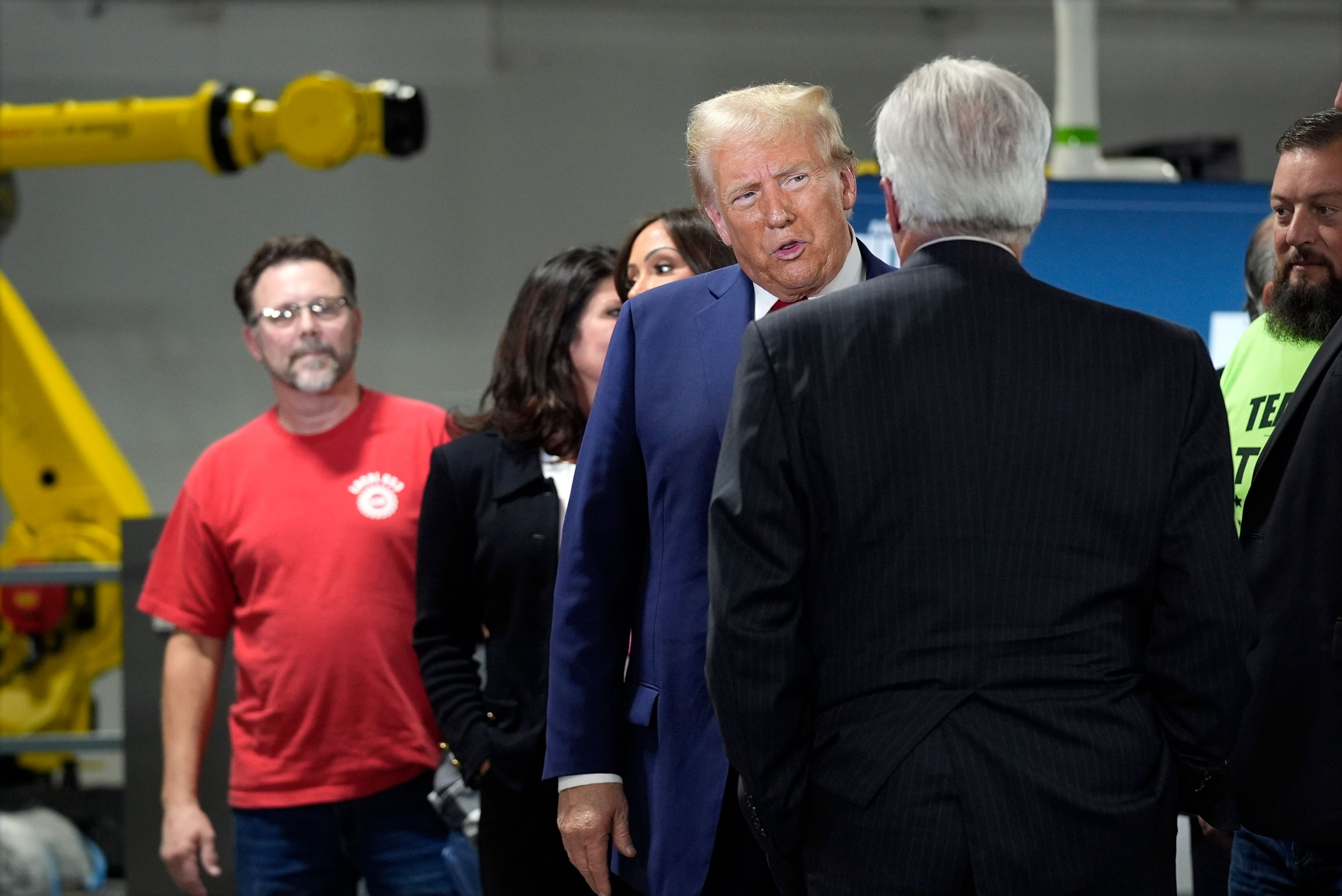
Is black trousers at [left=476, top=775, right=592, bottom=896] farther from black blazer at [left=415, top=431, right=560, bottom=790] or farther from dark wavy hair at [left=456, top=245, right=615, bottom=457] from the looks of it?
dark wavy hair at [left=456, top=245, right=615, bottom=457]

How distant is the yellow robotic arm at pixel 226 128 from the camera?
442 centimetres

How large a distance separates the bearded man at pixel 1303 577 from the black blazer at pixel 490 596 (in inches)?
Answer: 38.3

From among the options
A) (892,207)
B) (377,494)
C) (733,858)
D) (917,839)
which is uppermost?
(892,207)

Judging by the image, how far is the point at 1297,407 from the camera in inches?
68.9

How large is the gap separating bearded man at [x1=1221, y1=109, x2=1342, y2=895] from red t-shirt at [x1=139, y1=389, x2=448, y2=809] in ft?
4.53

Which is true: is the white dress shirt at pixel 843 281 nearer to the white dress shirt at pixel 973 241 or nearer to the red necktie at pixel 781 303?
the red necktie at pixel 781 303

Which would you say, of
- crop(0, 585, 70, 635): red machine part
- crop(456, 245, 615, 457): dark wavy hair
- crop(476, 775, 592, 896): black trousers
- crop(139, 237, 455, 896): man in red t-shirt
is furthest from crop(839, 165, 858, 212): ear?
crop(0, 585, 70, 635): red machine part

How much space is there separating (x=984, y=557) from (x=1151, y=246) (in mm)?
3832

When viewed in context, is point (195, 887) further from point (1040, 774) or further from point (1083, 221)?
point (1083, 221)

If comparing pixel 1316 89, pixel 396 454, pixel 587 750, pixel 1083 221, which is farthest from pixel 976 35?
pixel 587 750

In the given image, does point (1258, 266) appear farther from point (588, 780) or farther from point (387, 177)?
point (387, 177)

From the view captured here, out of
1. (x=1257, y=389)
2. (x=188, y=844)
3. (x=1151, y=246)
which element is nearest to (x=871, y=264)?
(x=1257, y=389)

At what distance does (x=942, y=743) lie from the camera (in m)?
1.30

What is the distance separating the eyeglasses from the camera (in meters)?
2.62
